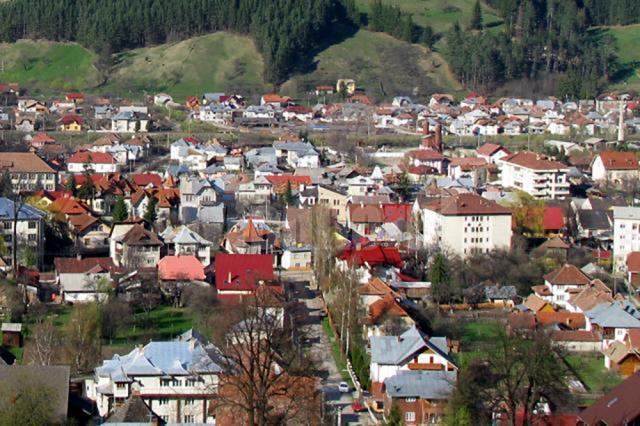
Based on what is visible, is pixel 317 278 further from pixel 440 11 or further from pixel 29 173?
pixel 440 11

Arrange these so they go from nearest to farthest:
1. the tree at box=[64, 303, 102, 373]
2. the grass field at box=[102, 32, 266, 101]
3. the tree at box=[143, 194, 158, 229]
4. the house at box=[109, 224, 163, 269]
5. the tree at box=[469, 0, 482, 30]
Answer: the tree at box=[64, 303, 102, 373]
the house at box=[109, 224, 163, 269]
the tree at box=[143, 194, 158, 229]
the grass field at box=[102, 32, 266, 101]
the tree at box=[469, 0, 482, 30]

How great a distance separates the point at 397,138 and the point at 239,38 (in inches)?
592

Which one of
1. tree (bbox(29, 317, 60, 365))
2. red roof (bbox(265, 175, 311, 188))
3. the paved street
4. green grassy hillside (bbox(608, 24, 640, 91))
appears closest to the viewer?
the paved street

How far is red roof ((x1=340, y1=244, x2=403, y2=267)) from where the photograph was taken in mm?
23062

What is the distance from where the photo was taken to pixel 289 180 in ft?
106

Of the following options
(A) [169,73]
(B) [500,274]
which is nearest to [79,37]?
(A) [169,73]

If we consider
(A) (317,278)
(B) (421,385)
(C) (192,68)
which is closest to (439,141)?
→ (C) (192,68)

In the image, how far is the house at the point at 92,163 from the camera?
35750 millimetres

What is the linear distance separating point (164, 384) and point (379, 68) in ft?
140

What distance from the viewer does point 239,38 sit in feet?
189

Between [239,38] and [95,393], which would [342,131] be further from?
[95,393]

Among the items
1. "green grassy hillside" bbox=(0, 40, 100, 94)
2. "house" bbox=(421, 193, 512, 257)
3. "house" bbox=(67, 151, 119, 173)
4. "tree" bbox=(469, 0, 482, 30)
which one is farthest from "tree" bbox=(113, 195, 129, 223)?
"tree" bbox=(469, 0, 482, 30)

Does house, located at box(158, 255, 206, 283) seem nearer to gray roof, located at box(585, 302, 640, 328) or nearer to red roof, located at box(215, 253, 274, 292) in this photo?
red roof, located at box(215, 253, 274, 292)

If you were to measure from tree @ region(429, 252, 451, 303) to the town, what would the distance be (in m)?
0.05
